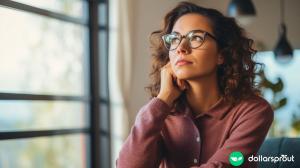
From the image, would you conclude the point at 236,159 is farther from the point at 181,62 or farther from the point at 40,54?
the point at 40,54

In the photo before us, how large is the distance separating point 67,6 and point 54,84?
0.43 metres

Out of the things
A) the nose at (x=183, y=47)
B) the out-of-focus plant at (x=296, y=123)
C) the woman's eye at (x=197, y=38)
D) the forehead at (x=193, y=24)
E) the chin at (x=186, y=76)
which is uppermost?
the forehead at (x=193, y=24)

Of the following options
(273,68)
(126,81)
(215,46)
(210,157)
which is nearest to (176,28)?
(215,46)

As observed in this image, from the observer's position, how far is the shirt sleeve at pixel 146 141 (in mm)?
660

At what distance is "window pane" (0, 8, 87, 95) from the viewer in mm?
1601

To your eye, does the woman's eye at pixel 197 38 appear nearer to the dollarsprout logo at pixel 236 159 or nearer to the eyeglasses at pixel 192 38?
the eyeglasses at pixel 192 38

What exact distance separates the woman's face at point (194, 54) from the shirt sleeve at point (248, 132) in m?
0.11

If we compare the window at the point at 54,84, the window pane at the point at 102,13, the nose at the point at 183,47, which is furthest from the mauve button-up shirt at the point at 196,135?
the window pane at the point at 102,13

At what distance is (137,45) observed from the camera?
1.79m

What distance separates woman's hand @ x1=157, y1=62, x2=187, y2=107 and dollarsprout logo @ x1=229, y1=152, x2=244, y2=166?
0.53ft

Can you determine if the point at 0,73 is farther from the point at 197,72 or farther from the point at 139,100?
the point at 197,72

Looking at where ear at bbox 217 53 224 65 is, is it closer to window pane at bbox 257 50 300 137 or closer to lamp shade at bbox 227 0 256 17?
window pane at bbox 257 50 300 137

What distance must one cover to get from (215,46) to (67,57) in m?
1.40

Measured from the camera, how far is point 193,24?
64 cm
